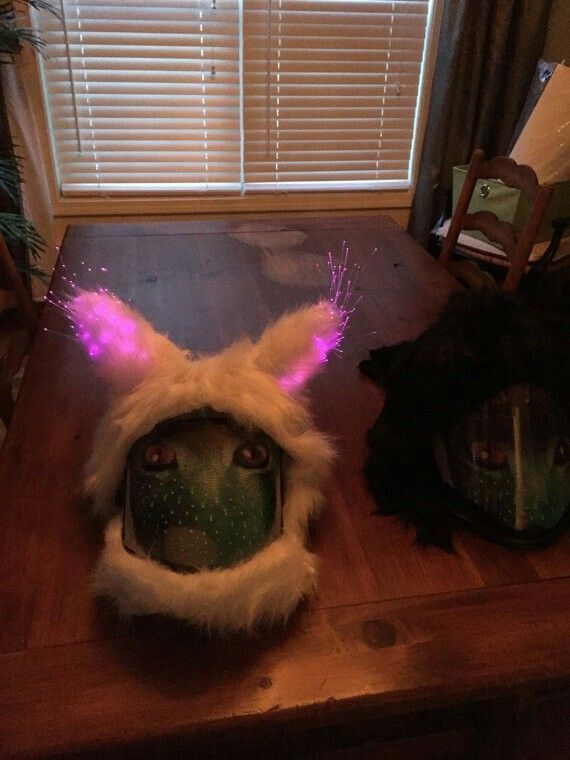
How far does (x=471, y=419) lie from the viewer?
0.71 m

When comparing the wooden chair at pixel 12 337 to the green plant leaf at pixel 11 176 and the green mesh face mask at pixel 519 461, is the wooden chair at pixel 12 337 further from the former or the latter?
the green mesh face mask at pixel 519 461

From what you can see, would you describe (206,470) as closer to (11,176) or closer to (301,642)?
(301,642)

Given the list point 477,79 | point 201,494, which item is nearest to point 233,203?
point 477,79

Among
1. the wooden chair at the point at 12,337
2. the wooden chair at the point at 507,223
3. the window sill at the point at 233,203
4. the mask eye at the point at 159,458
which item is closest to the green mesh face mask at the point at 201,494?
the mask eye at the point at 159,458

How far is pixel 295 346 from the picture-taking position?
0.66 metres

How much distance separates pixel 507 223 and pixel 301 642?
1.30 meters

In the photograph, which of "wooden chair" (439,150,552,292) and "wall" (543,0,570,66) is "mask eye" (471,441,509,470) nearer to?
"wooden chair" (439,150,552,292)

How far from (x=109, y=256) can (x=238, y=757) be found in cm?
111

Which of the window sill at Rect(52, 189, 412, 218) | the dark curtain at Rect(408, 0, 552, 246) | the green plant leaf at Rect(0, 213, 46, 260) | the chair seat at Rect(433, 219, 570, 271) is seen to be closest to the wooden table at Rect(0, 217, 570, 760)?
the green plant leaf at Rect(0, 213, 46, 260)

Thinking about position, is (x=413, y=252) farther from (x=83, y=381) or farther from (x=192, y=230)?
(x=83, y=381)

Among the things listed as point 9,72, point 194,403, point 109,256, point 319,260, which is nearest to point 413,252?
point 319,260

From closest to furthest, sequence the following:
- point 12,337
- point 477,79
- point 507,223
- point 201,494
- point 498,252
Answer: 1. point 201,494
2. point 12,337
3. point 507,223
4. point 498,252
5. point 477,79

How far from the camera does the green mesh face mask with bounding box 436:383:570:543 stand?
70 cm

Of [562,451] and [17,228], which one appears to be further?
[17,228]
